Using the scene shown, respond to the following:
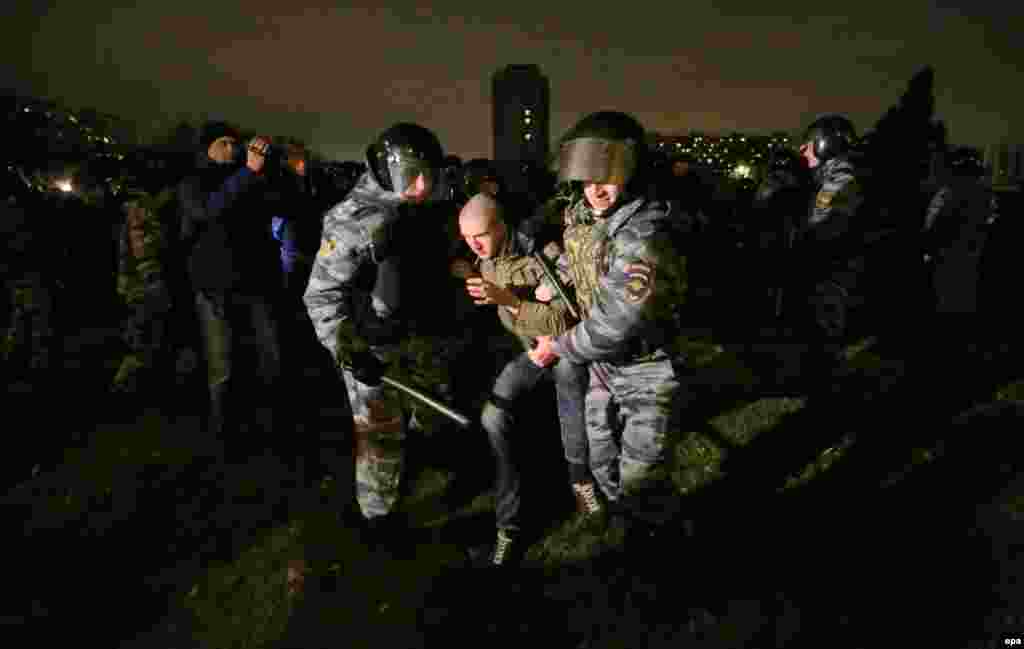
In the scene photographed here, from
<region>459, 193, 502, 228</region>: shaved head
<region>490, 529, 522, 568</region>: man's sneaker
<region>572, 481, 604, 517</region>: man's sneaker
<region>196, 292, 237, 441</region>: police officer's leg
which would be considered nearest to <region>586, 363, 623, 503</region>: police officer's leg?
<region>572, 481, 604, 517</region>: man's sneaker

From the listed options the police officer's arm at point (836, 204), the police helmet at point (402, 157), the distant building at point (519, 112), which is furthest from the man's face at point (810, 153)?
the distant building at point (519, 112)

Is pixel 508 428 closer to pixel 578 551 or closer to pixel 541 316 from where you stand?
pixel 541 316

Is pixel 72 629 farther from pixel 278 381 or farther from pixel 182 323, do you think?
pixel 182 323

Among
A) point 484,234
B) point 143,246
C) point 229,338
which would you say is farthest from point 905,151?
point 143,246

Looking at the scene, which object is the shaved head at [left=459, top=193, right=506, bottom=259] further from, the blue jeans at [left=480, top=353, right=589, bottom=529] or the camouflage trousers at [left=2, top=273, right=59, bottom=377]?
the camouflage trousers at [left=2, top=273, right=59, bottom=377]

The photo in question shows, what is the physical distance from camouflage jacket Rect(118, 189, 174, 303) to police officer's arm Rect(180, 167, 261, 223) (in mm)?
1004

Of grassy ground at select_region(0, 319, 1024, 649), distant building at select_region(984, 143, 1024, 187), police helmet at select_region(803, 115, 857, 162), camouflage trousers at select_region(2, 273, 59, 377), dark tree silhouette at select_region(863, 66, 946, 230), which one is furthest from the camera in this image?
distant building at select_region(984, 143, 1024, 187)

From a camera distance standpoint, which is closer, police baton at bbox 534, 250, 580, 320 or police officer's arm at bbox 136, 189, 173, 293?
police baton at bbox 534, 250, 580, 320

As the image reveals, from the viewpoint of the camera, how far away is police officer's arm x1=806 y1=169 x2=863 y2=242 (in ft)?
19.3

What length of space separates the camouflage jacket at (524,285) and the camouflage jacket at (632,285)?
0.33 meters

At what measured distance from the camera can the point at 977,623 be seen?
8.72 ft

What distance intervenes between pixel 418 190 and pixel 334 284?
28.8 inches

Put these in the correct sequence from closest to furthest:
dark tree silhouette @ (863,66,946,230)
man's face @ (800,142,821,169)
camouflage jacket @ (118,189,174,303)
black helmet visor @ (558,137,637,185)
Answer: black helmet visor @ (558,137,637,185)
camouflage jacket @ (118,189,174,303)
man's face @ (800,142,821,169)
dark tree silhouette @ (863,66,946,230)

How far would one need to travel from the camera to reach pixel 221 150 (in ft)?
14.9
